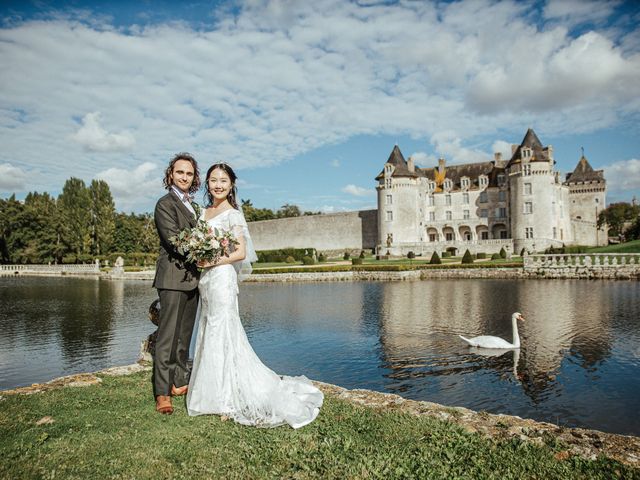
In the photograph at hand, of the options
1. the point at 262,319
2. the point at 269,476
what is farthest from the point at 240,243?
the point at 262,319

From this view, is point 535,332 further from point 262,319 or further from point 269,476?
point 269,476

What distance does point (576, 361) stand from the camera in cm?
930

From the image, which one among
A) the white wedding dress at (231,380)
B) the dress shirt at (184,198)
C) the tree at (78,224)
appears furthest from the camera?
the tree at (78,224)

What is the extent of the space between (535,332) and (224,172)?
1016cm

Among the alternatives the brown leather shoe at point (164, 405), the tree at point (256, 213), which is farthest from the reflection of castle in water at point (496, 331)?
the tree at point (256, 213)

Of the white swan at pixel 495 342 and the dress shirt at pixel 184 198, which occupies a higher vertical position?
the dress shirt at pixel 184 198

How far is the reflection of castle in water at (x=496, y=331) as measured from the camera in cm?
895

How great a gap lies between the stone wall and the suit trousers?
5332 cm

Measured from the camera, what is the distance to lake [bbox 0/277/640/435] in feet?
24.6

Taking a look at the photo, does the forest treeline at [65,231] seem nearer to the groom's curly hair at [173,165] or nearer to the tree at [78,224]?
the tree at [78,224]

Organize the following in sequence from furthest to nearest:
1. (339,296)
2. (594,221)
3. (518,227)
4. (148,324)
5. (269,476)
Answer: (594,221) → (518,227) → (339,296) → (148,324) → (269,476)

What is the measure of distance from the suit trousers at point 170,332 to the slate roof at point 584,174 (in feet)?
211

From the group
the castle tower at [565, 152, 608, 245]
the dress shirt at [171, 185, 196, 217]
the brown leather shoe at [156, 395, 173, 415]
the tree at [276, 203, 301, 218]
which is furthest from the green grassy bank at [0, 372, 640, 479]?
the tree at [276, 203, 301, 218]

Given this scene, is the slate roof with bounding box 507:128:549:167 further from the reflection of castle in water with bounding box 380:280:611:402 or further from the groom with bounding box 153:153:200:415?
the groom with bounding box 153:153:200:415
